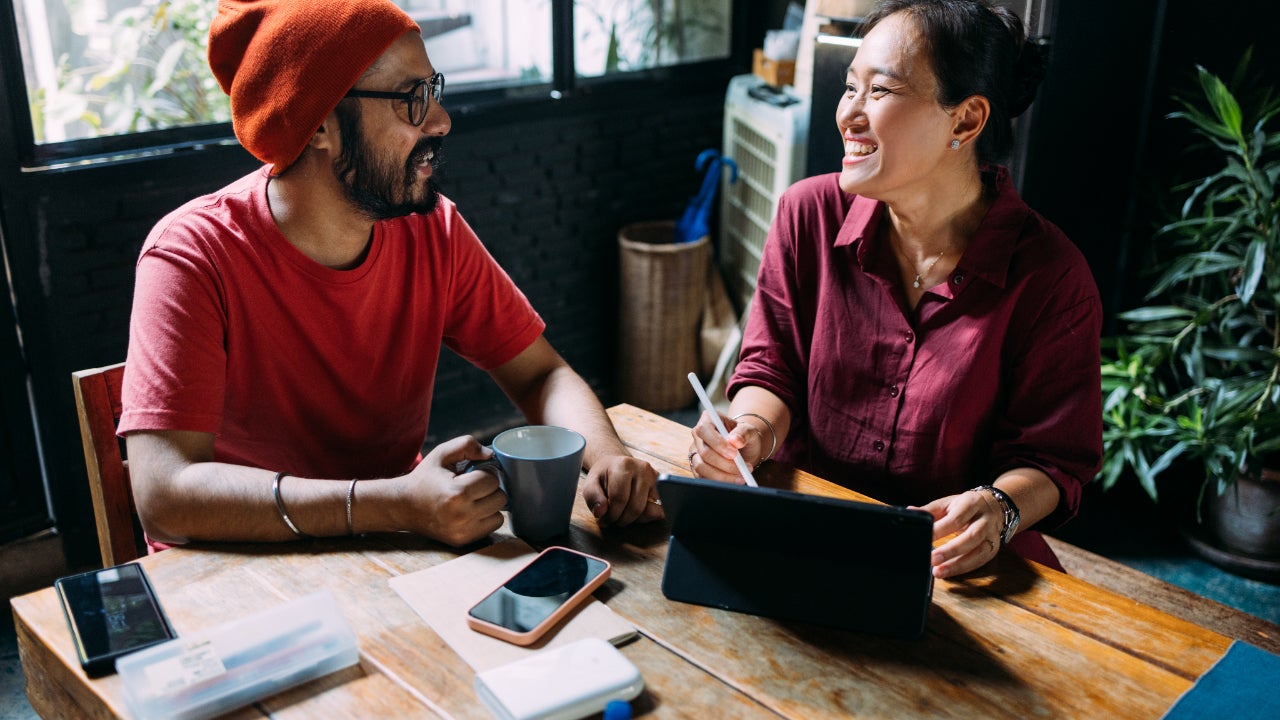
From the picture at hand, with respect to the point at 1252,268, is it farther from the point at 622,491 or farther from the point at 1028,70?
the point at 622,491

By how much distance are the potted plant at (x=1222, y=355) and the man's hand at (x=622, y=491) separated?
1806mm

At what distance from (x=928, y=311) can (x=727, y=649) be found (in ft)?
2.34

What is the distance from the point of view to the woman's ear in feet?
5.24

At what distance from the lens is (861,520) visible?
107cm

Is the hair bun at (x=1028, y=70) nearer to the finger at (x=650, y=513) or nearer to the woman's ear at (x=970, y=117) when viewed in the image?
the woman's ear at (x=970, y=117)

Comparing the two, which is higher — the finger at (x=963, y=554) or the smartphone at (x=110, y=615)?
the smartphone at (x=110, y=615)

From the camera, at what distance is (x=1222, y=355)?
267 cm

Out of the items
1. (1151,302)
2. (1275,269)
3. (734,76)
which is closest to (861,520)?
(1275,269)

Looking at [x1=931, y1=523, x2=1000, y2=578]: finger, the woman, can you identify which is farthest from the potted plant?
[x1=931, y1=523, x2=1000, y2=578]: finger

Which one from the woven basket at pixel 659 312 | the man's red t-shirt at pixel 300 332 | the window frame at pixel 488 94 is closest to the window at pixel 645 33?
the window frame at pixel 488 94

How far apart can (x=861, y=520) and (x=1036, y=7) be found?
5.85 ft

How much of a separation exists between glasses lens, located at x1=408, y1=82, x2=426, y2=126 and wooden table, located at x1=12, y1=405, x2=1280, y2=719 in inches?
24.1

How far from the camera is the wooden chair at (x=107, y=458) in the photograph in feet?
4.61

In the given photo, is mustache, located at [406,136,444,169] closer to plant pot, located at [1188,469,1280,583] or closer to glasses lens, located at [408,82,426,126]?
glasses lens, located at [408,82,426,126]
